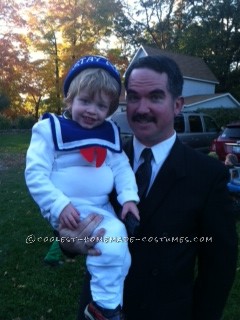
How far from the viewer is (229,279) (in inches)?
90.5

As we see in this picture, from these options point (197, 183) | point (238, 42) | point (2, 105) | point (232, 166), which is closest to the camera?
point (197, 183)

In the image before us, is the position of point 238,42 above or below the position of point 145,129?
above

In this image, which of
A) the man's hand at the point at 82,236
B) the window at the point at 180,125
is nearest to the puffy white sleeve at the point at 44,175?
the man's hand at the point at 82,236

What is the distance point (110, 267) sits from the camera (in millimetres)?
Answer: 2125

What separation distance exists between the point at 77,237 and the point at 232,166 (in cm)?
647

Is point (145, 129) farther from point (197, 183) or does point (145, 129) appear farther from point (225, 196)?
point (225, 196)

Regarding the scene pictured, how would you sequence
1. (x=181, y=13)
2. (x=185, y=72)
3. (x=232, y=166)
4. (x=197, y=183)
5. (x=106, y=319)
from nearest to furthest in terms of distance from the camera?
(x=106, y=319) < (x=197, y=183) < (x=232, y=166) < (x=185, y=72) < (x=181, y=13)

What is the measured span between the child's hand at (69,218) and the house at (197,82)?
31.4 m

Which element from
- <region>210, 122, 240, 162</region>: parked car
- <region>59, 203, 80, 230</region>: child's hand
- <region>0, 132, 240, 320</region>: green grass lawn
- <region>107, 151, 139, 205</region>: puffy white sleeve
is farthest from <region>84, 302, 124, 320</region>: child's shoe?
<region>210, 122, 240, 162</region>: parked car

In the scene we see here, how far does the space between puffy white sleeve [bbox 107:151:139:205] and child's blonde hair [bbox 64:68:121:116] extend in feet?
1.17

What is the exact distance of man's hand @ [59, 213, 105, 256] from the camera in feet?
6.83

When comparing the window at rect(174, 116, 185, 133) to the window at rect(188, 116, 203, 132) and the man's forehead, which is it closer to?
the window at rect(188, 116, 203, 132)

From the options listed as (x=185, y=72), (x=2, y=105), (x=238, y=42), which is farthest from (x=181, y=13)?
(x=2, y=105)

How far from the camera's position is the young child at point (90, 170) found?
211 cm
